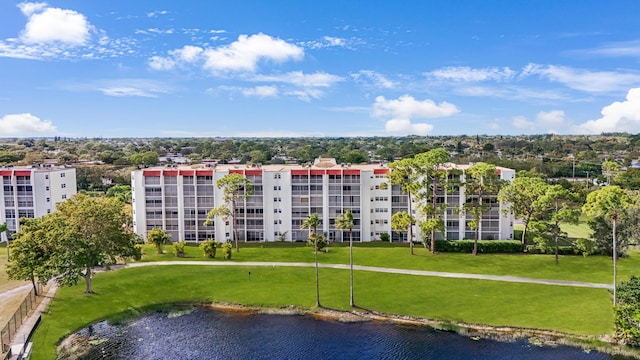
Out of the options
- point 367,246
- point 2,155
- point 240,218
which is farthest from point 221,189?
point 2,155

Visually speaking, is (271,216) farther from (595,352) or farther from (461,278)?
(595,352)

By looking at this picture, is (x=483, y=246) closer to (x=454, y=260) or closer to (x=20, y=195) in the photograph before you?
(x=454, y=260)

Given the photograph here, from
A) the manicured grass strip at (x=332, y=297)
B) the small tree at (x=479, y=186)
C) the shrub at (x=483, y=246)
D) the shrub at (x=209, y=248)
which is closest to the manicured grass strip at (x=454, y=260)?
the shrub at (x=209, y=248)

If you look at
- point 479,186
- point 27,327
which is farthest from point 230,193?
point 479,186

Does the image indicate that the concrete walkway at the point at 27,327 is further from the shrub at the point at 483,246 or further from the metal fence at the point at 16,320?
the shrub at the point at 483,246

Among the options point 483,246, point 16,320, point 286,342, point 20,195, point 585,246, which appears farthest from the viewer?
point 20,195

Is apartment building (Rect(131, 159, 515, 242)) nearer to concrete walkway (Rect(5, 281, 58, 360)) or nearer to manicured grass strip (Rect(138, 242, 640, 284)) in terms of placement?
manicured grass strip (Rect(138, 242, 640, 284))

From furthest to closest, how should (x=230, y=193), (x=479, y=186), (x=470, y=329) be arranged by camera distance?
(x=230, y=193)
(x=479, y=186)
(x=470, y=329)
